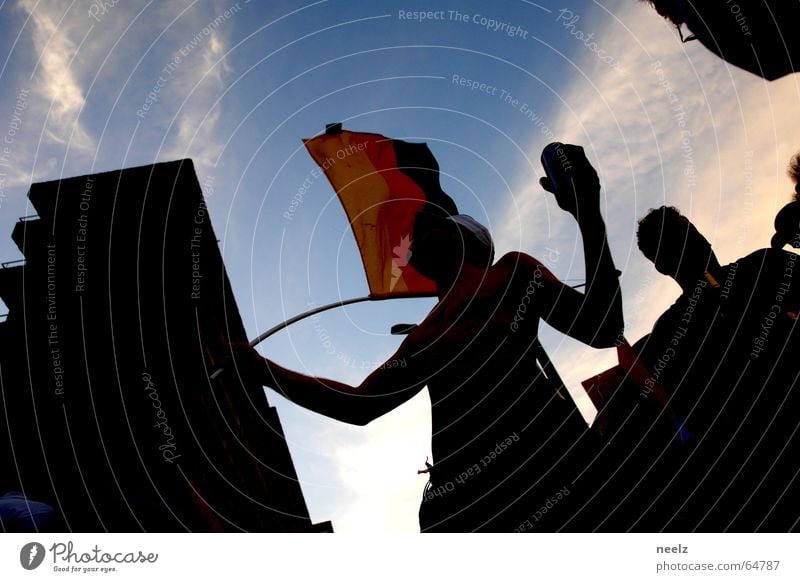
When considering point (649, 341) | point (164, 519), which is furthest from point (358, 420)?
point (164, 519)

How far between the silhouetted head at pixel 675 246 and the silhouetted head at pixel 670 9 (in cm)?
241

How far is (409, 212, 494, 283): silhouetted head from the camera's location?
4406mm

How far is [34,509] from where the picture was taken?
5066 millimetres

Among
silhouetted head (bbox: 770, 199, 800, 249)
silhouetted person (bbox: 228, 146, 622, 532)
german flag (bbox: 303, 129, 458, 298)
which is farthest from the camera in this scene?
german flag (bbox: 303, 129, 458, 298)

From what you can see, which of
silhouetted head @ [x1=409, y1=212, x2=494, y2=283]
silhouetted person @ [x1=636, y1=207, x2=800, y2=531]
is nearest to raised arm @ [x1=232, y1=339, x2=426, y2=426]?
silhouetted head @ [x1=409, y1=212, x2=494, y2=283]

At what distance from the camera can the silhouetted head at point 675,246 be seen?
538 cm

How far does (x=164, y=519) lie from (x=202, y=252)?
4.29 m

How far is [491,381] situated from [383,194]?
3836mm

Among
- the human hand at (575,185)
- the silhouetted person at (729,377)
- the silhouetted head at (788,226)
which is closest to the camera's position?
the human hand at (575,185)
